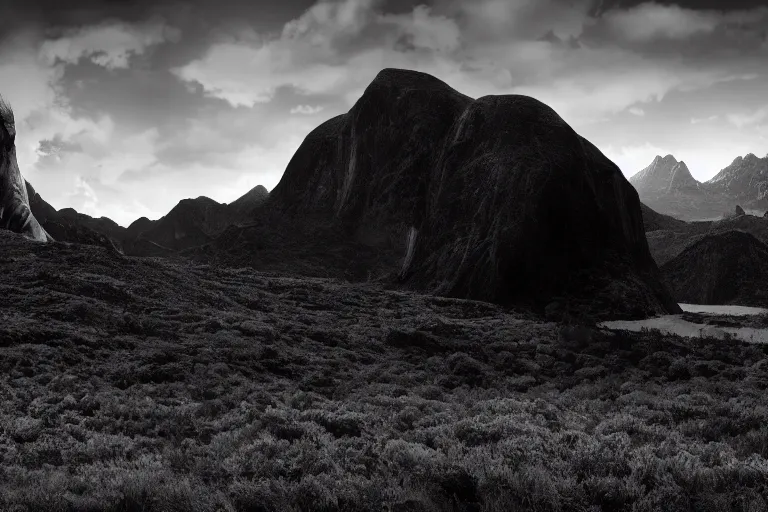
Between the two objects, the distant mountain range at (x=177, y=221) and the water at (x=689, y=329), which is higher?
the distant mountain range at (x=177, y=221)

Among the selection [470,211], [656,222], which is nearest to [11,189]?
[470,211]

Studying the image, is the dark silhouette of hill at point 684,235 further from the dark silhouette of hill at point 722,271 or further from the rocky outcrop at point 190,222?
the rocky outcrop at point 190,222

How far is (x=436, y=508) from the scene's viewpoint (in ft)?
22.9

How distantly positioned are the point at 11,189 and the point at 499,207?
46.1 m

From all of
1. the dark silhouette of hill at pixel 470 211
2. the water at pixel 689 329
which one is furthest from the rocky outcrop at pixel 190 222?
the water at pixel 689 329

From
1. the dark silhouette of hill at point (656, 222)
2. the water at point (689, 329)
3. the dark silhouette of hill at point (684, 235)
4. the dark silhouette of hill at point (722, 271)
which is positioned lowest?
the water at point (689, 329)

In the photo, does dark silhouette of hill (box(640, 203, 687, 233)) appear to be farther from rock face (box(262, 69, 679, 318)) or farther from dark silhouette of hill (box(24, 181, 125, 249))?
Result: dark silhouette of hill (box(24, 181, 125, 249))

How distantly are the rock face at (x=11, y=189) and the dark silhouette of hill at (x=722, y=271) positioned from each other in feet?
217

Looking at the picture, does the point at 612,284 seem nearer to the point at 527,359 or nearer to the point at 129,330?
the point at 527,359

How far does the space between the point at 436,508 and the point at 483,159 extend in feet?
151

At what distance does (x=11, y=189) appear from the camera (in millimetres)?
48969

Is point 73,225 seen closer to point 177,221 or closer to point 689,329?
point 177,221

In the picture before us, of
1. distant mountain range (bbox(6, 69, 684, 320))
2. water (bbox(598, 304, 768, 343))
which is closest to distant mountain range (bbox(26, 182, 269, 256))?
distant mountain range (bbox(6, 69, 684, 320))

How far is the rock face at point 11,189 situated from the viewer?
47281mm
